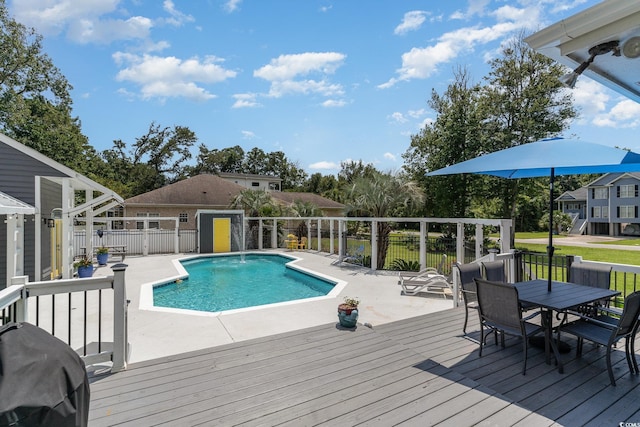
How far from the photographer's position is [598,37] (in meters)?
2.95

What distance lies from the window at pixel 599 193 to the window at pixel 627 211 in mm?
2106

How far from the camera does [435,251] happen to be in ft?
41.5

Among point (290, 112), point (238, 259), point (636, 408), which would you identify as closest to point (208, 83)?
point (290, 112)

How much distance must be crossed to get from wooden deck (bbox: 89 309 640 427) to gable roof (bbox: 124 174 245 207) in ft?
65.8

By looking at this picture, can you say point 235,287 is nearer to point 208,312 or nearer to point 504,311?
point 208,312

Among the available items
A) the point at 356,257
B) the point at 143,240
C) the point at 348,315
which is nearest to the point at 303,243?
the point at 356,257

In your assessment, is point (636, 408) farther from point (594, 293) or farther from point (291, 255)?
point (291, 255)

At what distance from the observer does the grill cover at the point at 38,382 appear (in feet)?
5.25

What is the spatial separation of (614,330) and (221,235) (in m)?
15.6

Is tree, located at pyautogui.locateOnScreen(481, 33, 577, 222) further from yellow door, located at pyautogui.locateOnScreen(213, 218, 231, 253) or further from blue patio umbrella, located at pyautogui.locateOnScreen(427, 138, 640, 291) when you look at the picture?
blue patio umbrella, located at pyautogui.locateOnScreen(427, 138, 640, 291)

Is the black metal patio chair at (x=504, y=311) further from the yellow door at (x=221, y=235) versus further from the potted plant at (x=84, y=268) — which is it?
the yellow door at (x=221, y=235)

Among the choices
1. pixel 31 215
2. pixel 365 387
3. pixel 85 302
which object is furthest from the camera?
pixel 31 215

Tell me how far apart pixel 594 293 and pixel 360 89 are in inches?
503

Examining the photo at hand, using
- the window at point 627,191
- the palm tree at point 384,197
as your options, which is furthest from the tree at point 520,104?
the window at point 627,191
